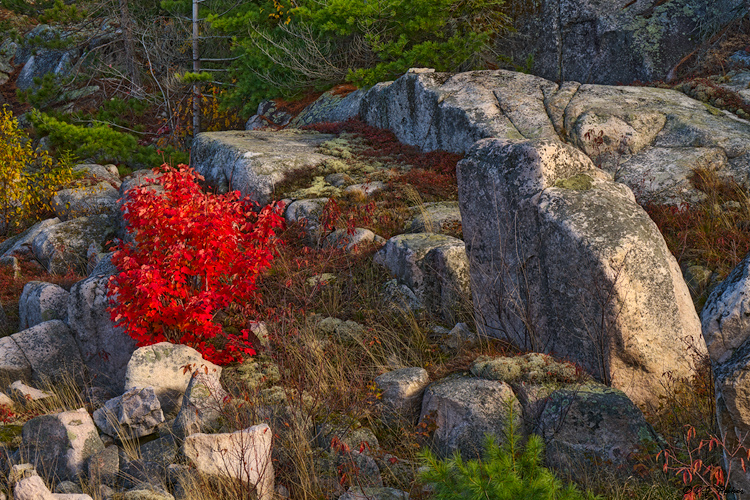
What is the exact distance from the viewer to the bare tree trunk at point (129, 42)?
18734 mm

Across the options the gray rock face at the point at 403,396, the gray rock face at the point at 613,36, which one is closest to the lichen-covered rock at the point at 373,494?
the gray rock face at the point at 403,396

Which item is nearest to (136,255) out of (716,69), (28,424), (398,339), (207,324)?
(207,324)

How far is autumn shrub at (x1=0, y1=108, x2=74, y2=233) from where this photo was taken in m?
12.0

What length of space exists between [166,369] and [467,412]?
2924mm

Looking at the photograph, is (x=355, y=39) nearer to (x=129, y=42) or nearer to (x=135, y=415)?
(x=129, y=42)

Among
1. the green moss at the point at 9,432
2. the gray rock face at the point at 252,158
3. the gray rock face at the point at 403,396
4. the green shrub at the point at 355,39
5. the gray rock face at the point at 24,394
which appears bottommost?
the gray rock face at the point at 24,394

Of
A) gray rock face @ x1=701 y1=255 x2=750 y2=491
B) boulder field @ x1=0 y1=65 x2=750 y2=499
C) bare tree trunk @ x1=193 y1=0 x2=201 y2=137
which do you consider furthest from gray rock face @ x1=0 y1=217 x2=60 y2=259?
gray rock face @ x1=701 y1=255 x2=750 y2=491

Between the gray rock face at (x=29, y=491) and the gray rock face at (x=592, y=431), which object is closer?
the gray rock face at (x=29, y=491)

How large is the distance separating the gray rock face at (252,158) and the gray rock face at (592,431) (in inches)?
264

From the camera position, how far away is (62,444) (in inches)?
189

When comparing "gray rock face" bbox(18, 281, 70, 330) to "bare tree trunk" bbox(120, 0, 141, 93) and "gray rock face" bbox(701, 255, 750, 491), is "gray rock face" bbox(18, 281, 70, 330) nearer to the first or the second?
"gray rock face" bbox(701, 255, 750, 491)

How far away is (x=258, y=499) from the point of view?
4.05 m

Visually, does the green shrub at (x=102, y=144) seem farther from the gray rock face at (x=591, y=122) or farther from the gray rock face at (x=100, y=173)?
the gray rock face at (x=591, y=122)

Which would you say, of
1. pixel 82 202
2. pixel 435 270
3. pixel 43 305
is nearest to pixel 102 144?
pixel 82 202
